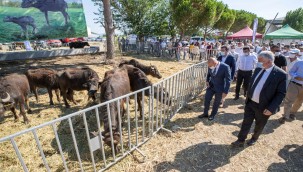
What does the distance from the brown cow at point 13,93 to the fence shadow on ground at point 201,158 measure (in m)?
4.21

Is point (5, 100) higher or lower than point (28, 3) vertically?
lower

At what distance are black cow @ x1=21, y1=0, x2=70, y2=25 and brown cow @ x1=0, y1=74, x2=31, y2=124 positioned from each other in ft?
37.7

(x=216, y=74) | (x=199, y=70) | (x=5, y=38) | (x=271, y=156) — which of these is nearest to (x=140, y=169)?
(x=271, y=156)

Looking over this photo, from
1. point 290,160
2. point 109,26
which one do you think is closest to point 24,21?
point 109,26

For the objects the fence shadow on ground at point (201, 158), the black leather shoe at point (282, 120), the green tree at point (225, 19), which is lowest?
the fence shadow on ground at point (201, 158)

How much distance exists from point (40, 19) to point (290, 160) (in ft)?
57.5

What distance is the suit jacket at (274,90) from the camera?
3477 millimetres

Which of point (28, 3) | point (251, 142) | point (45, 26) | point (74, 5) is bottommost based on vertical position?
point (251, 142)

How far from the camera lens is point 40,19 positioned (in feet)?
49.2

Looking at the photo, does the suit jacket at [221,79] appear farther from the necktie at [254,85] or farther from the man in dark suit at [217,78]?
the necktie at [254,85]

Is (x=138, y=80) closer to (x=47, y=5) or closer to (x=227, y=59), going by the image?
(x=227, y=59)

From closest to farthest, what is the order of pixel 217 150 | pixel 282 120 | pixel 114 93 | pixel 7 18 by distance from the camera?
1. pixel 217 150
2. pixel 114 93
3. pixel 282 120
4. pixel 7 18

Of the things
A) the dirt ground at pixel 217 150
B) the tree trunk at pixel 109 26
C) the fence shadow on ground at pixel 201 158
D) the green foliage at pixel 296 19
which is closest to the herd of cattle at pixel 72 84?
the dirt ground at pixel 217 150

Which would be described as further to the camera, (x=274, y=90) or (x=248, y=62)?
(x=248, y=62)
